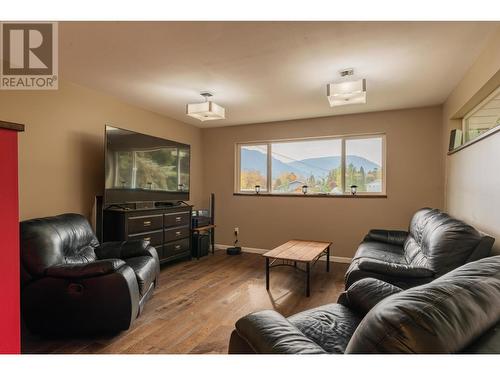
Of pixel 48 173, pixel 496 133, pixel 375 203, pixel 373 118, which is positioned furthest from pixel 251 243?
pixel 496 133

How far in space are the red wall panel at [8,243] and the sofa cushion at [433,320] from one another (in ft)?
4.84

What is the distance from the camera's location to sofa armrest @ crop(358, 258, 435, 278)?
2082mm

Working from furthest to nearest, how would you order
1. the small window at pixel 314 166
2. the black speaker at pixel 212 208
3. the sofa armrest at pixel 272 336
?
the black speaker at pixel 212 208 < the small window at pixel 314 166 < the sofa armrest at pixel 272 336

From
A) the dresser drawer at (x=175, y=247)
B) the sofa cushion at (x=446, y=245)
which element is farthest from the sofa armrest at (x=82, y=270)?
the sofa cushion at (x=446, y=245)

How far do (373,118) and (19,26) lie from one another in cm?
425

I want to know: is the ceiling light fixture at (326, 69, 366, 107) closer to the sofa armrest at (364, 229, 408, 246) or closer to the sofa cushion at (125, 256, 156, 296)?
the sofa armrest at (364, 229, 408, 246)

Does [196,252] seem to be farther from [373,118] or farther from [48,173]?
[373,118]

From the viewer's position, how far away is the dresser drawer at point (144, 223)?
11.3ft

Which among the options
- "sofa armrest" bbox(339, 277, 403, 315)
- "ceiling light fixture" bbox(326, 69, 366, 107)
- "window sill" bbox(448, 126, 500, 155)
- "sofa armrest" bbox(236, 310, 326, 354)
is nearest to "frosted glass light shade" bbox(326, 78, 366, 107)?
"ceiling light fixture" bbox(326, 69, 366, 107)

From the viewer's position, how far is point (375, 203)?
4.25 m

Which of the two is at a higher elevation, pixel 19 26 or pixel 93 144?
pixel 19 26

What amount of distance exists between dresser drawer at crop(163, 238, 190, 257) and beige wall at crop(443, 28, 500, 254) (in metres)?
3.59

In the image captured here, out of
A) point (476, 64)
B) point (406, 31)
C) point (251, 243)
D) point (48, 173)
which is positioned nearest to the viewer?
point (406, 31)

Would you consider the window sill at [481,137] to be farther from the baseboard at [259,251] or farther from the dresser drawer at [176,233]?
the dresser drawer at [176,233]
